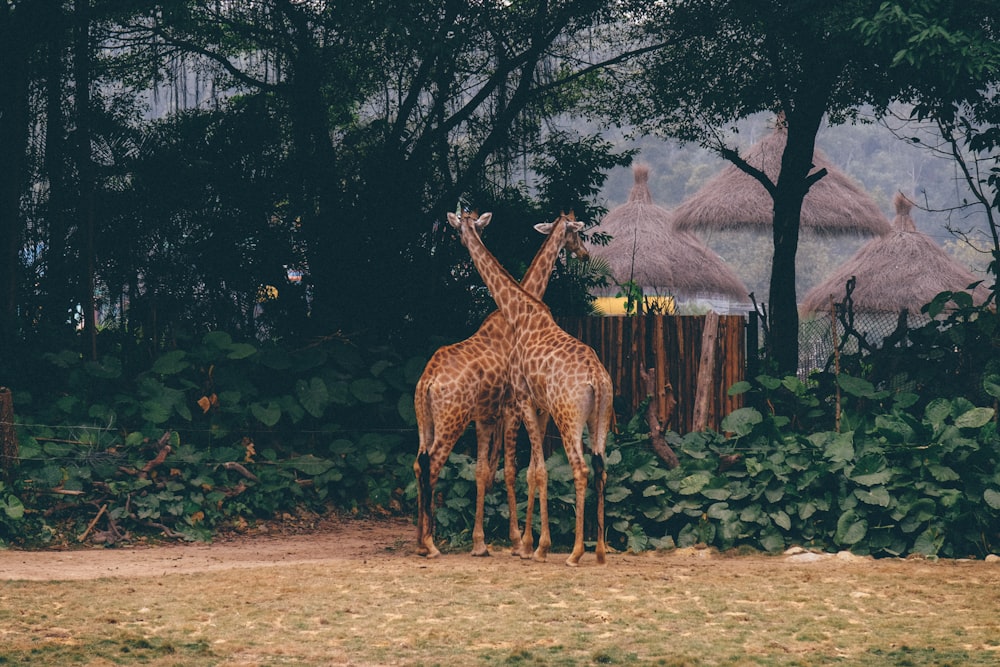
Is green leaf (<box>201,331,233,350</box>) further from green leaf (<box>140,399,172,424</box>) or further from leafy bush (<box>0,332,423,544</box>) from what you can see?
green leaf (<box>140,399,172,424</box>)

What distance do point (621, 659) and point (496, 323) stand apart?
3.52m

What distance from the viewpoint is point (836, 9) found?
10.0 m

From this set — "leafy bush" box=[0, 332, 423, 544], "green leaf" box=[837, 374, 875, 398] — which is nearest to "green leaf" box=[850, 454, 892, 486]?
"green leaf" box=[837, 374, 875, 398]

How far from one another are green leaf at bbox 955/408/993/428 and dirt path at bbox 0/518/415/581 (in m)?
3.89

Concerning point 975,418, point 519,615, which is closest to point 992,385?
point 975,418

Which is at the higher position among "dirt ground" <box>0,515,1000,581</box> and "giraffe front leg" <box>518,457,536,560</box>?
"giraffe front leg" <box>518,457,536,560</box>

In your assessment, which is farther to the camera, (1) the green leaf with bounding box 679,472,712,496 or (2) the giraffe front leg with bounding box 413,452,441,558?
(1) the green leaf with bounding box 679,472,712,496

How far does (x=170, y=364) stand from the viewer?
1040cm

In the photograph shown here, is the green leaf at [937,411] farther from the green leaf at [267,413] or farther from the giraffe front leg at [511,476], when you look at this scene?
the green leaf at [267,413]

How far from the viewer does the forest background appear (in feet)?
31.2

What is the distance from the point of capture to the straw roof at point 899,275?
23.9m

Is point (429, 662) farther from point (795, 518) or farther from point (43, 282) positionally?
point (43, 282)

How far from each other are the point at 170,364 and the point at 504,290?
342 cm

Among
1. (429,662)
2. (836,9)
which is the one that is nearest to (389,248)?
(836,9)
